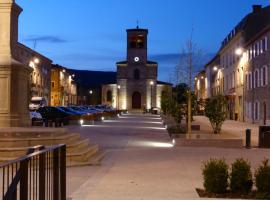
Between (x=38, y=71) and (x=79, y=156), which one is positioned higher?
(x=38, y=71)

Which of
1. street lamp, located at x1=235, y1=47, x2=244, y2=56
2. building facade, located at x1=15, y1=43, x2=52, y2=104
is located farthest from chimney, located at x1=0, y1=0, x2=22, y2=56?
building facade, located at x1=15, y1=43, x2=52, y2=104

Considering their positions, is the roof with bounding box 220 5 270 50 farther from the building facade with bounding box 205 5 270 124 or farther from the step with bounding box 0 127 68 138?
the step with bounding box 0 127 68 138

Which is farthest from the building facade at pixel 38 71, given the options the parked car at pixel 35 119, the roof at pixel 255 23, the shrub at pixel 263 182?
the shrub at pixel 263 182

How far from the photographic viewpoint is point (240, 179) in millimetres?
10797

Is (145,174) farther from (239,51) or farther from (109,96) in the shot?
(109,96)

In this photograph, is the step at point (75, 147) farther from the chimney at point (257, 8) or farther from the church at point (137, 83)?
the church at point (137, 83)

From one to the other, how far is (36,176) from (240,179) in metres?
4.91

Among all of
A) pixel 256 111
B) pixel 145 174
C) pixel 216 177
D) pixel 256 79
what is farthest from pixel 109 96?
pixel 216 177

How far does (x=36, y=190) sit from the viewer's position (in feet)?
23.7

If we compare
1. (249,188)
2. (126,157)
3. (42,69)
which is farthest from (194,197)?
(42,69)

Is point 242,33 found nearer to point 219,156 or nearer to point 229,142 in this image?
point 229,142

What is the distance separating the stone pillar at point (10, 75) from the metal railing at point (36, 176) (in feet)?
28.7

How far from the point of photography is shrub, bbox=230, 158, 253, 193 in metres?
10.8

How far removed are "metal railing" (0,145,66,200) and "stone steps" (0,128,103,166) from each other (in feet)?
20.0
